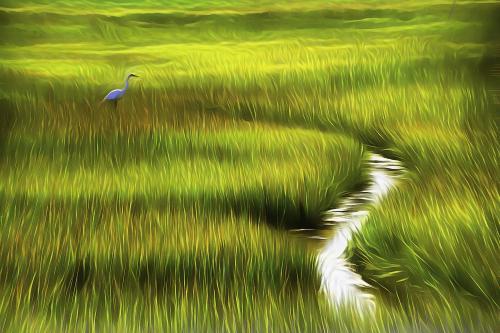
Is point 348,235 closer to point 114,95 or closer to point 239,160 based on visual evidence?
point 239,160

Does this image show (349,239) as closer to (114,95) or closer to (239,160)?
(239,160)

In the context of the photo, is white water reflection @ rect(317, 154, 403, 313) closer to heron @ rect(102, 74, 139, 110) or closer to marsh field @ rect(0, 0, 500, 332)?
marsh field @ rect(0, 0, 500, 332)

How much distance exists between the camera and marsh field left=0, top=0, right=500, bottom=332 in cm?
72

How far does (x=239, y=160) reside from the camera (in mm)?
837

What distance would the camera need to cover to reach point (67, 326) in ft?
2.30

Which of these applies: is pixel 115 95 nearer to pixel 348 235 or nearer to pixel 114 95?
pixel 114 95

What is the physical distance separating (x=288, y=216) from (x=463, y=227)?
1.00ft

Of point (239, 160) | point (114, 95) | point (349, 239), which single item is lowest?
point (349, 239)

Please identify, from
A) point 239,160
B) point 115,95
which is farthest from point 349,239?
point 115,95

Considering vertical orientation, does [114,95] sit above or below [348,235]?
above

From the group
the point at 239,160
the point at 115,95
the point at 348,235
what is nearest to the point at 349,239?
the point at 348,235

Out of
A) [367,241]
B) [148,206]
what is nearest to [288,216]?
[367,241]

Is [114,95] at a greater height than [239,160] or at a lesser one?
greater

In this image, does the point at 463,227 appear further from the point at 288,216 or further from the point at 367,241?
the point at 288,216
